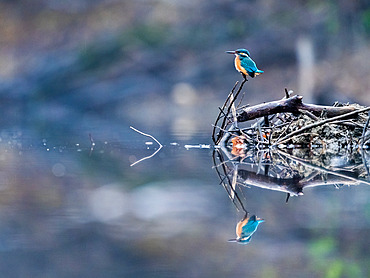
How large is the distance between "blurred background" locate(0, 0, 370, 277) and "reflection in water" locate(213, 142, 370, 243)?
0.19 feet

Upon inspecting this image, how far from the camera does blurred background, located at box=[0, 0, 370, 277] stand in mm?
1494

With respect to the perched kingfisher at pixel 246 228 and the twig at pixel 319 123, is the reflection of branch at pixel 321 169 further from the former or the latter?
the perched kingfisher at pixel 246 228

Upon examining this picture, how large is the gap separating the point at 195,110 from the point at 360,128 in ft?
21.9

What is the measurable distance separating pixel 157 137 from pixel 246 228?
331 cm

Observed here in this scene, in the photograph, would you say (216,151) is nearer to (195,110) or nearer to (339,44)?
(195,110)

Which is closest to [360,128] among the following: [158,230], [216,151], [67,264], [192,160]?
[216,151]

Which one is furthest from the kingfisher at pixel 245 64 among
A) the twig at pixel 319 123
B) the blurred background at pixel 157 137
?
the blurred background at pixel 157 137

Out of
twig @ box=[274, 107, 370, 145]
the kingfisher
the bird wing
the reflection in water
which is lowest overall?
the reflection in water

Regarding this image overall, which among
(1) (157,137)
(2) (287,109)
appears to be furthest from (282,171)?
(1) (157,137)

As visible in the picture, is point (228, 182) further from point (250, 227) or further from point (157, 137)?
point (157, 137)

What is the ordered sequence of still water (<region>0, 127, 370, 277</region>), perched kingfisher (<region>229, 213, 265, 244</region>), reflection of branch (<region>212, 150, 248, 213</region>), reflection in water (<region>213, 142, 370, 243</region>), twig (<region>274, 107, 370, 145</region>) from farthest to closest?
twig (<region>274, 107, 370, 145</region>) < reflection in water (<region>213, 142, 370, 243</region>) < reflection of branch (<region>212, 150, 248, 213</region>) < perched kingfisher (<region>229, 213, 265, 244</region>) < still water (<region>0, 127, 370, 277</region>)

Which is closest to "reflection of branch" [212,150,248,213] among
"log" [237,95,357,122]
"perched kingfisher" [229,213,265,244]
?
"perched kingfisher" [229,213,265,244]

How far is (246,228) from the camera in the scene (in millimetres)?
1750

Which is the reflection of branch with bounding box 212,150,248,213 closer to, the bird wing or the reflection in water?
the reflection in water
